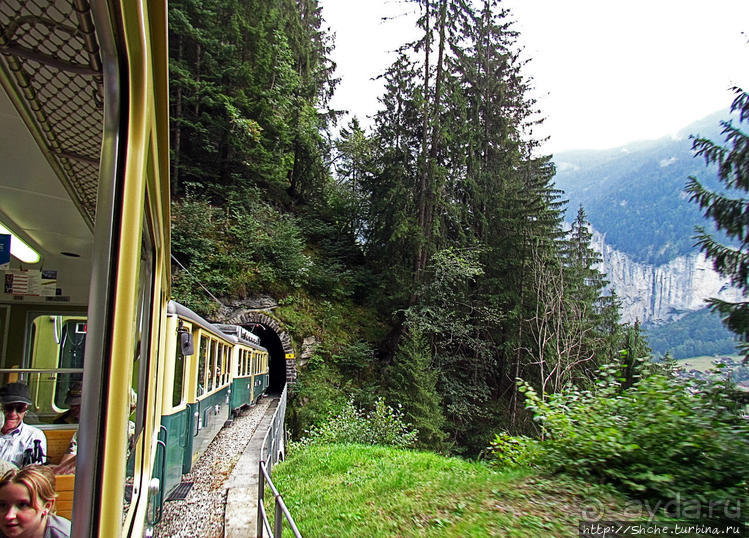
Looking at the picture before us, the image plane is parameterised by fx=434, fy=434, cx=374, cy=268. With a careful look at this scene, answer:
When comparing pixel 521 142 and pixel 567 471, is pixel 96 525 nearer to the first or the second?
pixel 567 471

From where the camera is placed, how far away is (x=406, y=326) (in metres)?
20.6

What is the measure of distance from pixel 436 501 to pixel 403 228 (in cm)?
1716

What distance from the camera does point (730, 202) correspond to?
6988 mm

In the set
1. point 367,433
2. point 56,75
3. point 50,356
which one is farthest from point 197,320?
point 367,433

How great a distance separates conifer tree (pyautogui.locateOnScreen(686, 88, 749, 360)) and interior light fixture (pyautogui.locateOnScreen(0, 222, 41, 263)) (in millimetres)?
7912

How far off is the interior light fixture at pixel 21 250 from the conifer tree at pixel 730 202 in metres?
7.91

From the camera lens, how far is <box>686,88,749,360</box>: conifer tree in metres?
6.64

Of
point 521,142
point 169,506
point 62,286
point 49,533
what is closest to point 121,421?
point 49,533

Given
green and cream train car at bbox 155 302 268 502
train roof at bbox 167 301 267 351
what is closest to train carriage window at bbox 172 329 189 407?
green and cream train car at bbox 155 302 268 502

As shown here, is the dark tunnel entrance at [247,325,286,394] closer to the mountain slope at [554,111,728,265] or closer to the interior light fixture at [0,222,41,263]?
the interior light fixture at [0,222,41,263]

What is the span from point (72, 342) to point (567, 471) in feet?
17.0

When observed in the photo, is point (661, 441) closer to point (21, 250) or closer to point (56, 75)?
point (56, 75)

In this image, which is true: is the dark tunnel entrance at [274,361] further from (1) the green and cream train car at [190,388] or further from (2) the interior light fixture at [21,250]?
(2) the interior light fixture at [21,250]

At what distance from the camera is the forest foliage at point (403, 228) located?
65.2 feet
